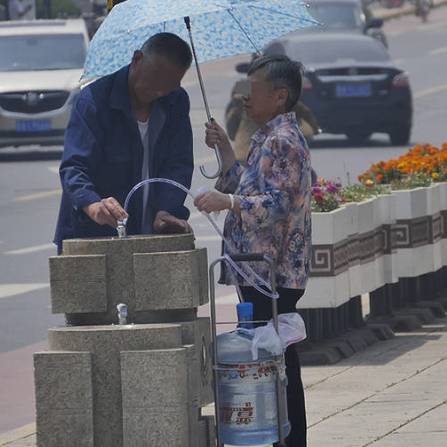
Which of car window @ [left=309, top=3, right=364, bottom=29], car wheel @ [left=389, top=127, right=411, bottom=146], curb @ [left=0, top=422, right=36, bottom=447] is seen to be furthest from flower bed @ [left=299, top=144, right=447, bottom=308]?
car window @ [left=309, top=3, right=364, bottom=29]

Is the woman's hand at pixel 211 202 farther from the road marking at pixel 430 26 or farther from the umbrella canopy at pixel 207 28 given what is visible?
the road marking at pixel 430 26

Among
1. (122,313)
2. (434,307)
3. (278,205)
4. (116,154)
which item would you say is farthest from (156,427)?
(434,307)

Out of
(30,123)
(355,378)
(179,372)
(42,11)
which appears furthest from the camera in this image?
(42,11)

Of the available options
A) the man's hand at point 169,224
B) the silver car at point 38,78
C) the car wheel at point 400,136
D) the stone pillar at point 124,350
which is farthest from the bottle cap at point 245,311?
the car wheel at point 400,136

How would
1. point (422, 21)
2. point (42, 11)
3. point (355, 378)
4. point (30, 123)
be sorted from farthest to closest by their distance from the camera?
point (422, 21) → point (42, 11) → point (30, 123) → point (355, 378)

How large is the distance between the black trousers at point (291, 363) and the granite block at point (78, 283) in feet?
2.14

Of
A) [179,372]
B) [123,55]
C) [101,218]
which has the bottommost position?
[179,372]

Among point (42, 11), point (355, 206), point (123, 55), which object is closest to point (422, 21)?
point (42, 11)

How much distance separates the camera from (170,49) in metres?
7.10

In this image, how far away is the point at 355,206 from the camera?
37.5 ft

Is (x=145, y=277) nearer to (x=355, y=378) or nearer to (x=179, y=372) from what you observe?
(x=179, y=372)

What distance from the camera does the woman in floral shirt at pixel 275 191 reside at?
7.13 meters

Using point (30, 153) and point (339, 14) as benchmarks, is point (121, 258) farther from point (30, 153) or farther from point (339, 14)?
point (339, 14)

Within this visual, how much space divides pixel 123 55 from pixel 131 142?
64cm
